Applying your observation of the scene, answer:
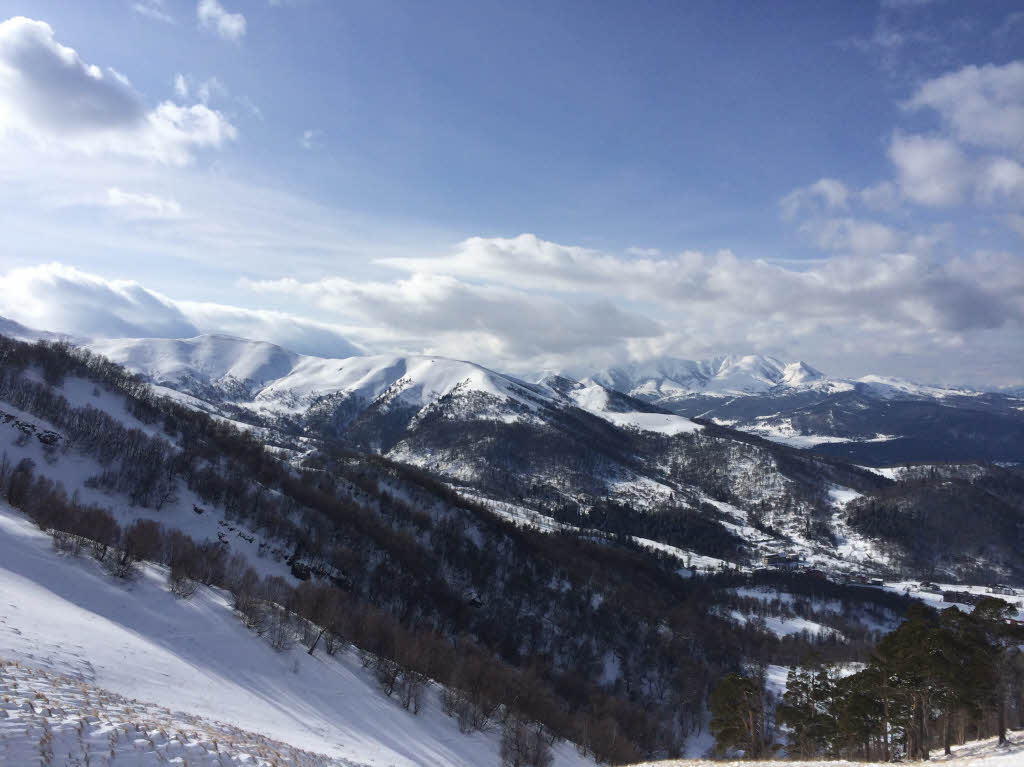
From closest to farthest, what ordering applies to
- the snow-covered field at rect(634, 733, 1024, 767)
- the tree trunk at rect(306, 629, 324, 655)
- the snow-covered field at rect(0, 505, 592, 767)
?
the snow-covered field at rect(0, 505, 592, 767), the snow-covered field at rect(634, 733, 1024, 767), the tree trunk at rect(306, 629, 324, 655)

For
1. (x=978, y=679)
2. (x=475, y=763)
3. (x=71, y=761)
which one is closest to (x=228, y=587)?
(x=475, y=763)

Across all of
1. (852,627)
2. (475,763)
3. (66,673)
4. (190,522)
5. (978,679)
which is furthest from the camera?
(852,627)

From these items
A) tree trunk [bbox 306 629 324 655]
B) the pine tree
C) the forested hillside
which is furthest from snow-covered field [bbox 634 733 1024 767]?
tree trunk [bbox 306 629 324 655]

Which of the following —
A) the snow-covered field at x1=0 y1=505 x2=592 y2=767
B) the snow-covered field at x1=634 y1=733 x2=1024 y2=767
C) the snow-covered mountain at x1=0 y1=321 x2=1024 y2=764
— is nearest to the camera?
the snow-covered field at x1=0 y1=505 x2=592 y2=767

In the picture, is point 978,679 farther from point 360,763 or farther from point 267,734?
point 267,734

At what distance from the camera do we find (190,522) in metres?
92.5

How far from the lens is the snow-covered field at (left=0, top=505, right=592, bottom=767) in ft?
75.2

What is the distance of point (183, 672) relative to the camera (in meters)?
33.5

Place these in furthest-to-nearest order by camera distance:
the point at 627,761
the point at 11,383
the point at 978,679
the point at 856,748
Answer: the point at 11,383 → the point at 627,761 → the point at 856,748 → the point at 978,679

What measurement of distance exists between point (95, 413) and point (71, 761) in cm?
13569

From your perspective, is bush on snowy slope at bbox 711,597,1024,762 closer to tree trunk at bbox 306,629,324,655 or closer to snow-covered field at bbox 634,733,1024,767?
snow-covered field at bbox 634,733,1024,767

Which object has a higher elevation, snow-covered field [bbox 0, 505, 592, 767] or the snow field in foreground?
the snow field in foreground

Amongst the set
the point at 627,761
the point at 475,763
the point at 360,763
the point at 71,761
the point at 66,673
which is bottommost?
the point at 627,761

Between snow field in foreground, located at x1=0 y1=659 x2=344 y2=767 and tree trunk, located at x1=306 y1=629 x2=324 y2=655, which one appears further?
tree trunk, located at x1=306 y1=629 x2=324 y2=655
